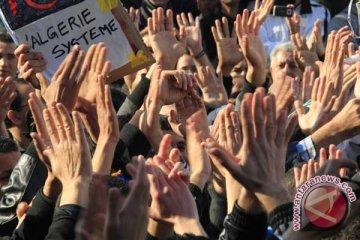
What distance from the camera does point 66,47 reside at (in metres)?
5.68

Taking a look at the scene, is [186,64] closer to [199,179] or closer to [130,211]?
[199,179]

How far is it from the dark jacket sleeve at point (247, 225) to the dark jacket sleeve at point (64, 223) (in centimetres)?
67

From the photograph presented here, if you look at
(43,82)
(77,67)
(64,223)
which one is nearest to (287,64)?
(43,82)

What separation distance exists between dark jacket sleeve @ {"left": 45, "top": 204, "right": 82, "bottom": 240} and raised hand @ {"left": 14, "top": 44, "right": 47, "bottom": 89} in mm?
→ 1632

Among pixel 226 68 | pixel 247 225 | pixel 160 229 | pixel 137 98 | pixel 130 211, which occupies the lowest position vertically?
pixel 226 68

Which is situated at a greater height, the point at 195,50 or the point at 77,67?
the point at 77,67

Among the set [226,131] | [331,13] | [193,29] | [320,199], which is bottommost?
[331,13]

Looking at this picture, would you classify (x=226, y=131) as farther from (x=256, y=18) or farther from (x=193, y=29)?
(x=193, y=29)

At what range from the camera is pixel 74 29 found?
5.70 m

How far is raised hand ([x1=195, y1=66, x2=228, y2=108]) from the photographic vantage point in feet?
23.1

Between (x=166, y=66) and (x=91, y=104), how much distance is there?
4.93ft

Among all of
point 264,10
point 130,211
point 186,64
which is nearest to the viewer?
point 130,211

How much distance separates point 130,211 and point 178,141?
3040 millimetres

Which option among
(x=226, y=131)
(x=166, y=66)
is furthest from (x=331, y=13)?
(x=226, y=131)
